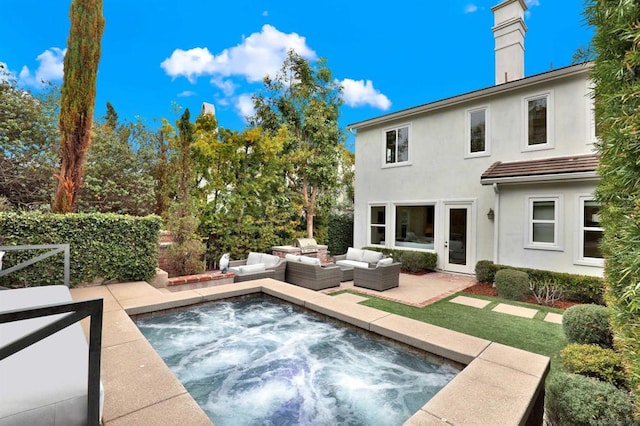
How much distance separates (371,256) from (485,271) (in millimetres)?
3435

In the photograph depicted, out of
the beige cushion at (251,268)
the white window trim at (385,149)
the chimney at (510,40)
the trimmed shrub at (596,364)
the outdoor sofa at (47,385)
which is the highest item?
the chimney at (510,40)

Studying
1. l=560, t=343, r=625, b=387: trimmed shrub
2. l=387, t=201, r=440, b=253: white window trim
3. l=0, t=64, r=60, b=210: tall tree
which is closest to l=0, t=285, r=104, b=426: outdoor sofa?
l=560, t=343, r=625, b=387: trimmed shrub

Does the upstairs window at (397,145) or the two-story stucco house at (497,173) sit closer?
the two-story stucco house at (497,173)

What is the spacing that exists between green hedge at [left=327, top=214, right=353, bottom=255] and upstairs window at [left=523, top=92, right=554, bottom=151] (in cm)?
849

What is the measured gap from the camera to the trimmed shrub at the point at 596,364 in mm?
2438

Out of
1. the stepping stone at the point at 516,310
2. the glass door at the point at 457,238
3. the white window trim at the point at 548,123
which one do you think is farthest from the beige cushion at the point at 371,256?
the white window trim at the point at 548,123

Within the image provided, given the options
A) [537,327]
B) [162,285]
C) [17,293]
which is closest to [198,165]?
[162,285]

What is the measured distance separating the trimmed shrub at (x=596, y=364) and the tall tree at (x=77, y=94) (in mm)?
8717

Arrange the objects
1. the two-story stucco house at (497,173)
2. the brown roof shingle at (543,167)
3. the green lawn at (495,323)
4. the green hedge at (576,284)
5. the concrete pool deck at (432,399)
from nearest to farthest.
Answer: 1. the concrete pool deck at (432,399)
2. the green lawn at (495,323)
3. the green hedge at (576,284)
4. the brown roof shingle at (543,167)
5. the two-story stucco house at (497,173)

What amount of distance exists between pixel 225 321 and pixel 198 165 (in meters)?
6.63

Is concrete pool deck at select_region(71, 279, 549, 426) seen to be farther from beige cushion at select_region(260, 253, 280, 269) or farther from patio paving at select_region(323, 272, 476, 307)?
beige cushion at select_region(260, 253, 280, 269)

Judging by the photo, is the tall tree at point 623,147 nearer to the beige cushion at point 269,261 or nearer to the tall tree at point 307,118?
the beige cushion at point 269,261

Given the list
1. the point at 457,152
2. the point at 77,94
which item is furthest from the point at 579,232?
the point at 77,94

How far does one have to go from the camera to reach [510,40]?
35.0 ft
